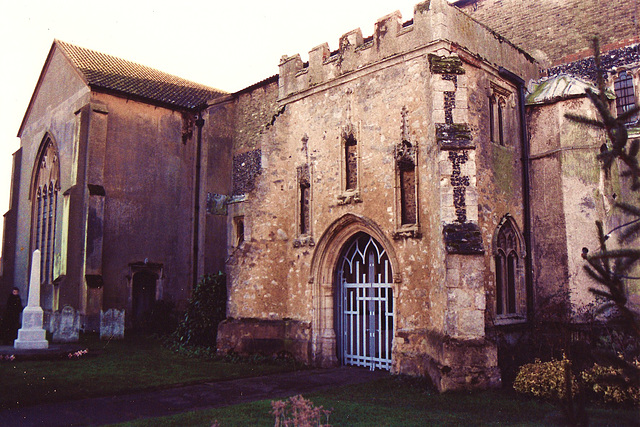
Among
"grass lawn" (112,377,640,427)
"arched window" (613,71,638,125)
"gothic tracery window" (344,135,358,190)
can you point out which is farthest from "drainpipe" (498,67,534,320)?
"gothic tracery window" (344,135,358,190)

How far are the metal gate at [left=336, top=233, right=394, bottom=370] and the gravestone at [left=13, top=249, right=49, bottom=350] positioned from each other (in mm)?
8461

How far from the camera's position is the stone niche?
43.5ft

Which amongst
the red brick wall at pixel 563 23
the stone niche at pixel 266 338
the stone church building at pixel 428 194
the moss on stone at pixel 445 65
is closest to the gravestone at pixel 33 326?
the stone church building at pixel 428 194

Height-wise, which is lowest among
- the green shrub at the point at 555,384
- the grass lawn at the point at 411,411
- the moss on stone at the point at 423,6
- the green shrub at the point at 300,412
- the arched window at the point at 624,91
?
the grass lawn at the point at 411,411

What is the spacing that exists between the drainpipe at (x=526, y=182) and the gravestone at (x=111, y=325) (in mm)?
13288

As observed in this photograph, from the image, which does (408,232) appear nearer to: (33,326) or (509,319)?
(509,319)

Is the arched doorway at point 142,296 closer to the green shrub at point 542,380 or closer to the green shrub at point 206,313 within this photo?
the green shrub at point 206,313

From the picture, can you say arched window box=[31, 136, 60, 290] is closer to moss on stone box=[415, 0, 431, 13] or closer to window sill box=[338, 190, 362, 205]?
window sill box=[338, 190, 362, 205]

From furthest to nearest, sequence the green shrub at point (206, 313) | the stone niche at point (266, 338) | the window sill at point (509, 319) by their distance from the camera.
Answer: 1. the green shrub at point (206, 313)
2. the stone niche at point (266, 338)
3. the window sill at point (509, 319)

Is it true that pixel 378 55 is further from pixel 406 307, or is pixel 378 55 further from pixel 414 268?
pixel 406 307

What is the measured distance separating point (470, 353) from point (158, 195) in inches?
625

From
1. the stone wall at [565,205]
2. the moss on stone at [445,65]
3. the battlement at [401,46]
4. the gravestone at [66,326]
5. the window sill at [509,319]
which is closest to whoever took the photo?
the moss on stone at [445,65]

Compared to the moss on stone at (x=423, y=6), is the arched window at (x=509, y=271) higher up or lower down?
lower down

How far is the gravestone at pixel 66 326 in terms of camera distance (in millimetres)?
15891
